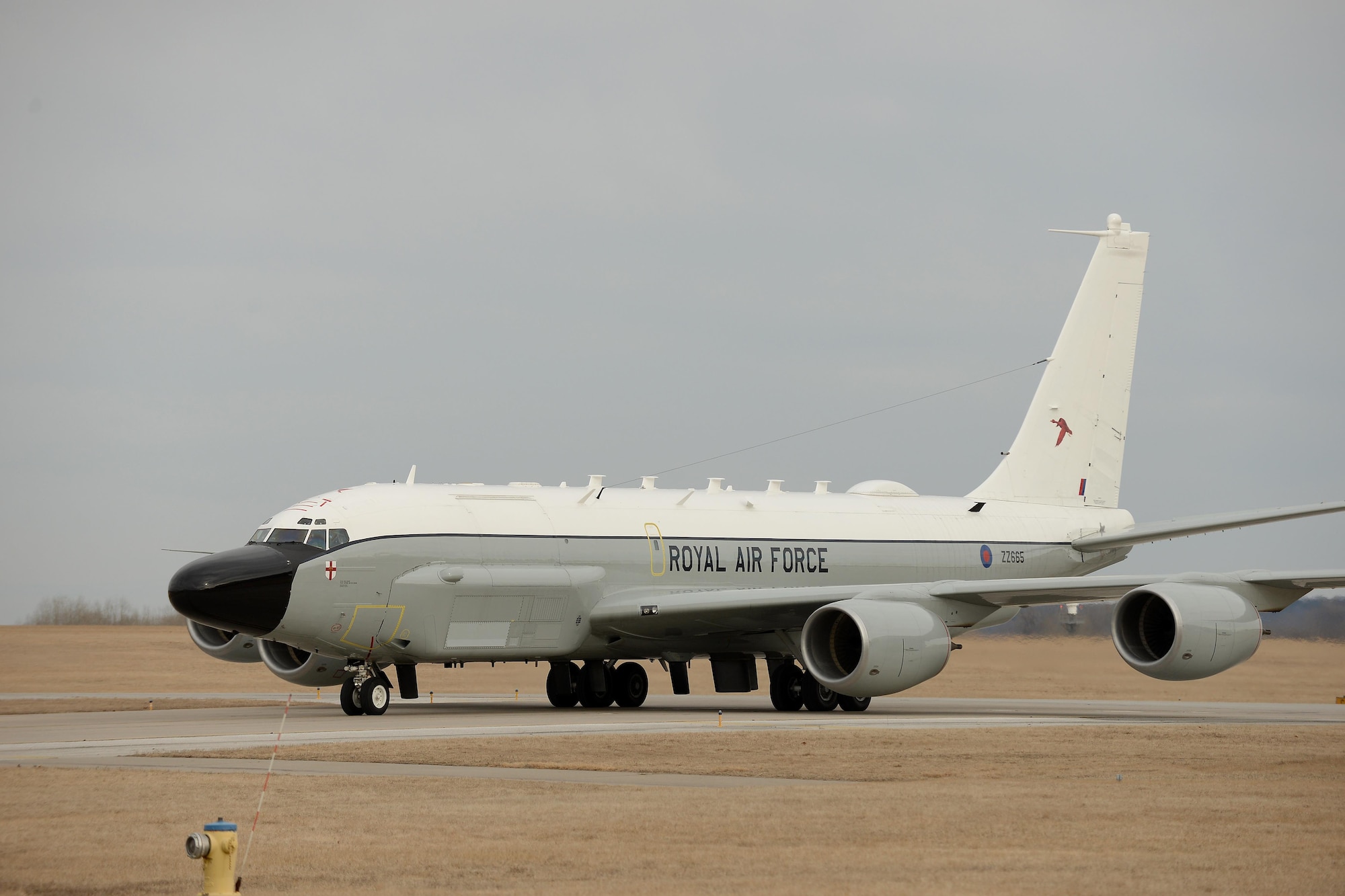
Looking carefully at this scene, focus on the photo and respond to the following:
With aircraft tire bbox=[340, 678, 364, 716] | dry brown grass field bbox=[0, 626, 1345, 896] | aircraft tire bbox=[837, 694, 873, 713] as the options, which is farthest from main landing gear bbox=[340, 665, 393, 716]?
aircraft tire bbox=[837, 694, 873, 713]

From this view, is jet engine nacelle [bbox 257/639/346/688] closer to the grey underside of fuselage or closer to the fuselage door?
the grey underside of fuselage

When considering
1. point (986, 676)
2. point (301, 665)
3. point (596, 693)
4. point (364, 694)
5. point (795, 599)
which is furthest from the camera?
point (986, 676)

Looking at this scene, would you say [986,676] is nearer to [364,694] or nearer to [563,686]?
[563,686]

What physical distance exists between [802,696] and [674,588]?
3215mm

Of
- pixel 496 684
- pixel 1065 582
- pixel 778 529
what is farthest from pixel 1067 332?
pixel 496 684

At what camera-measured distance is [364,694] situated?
27.6m

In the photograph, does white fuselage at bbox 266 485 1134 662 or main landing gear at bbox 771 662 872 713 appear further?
main landing gear at bbox 771 662 872 713

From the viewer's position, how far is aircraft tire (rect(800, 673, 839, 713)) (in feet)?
101

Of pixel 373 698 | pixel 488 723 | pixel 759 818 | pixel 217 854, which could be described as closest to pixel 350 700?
pixel 373 698

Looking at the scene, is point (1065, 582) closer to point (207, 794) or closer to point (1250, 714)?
point (1250, 714)

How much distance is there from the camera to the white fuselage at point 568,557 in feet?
90.6

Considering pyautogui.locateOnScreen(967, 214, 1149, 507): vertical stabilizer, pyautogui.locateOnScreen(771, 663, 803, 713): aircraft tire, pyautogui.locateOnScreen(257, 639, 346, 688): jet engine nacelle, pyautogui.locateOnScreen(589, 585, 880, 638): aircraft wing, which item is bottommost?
pyautogui.locateOnScreen(771, 663, 803, 713): aircraft tire

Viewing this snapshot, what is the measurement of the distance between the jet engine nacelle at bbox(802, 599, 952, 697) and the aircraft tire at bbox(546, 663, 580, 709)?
5718 millimetres

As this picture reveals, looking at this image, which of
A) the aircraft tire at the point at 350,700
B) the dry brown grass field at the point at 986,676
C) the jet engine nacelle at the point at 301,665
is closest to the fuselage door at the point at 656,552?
the jet engine nacelle at the point at 301,665
